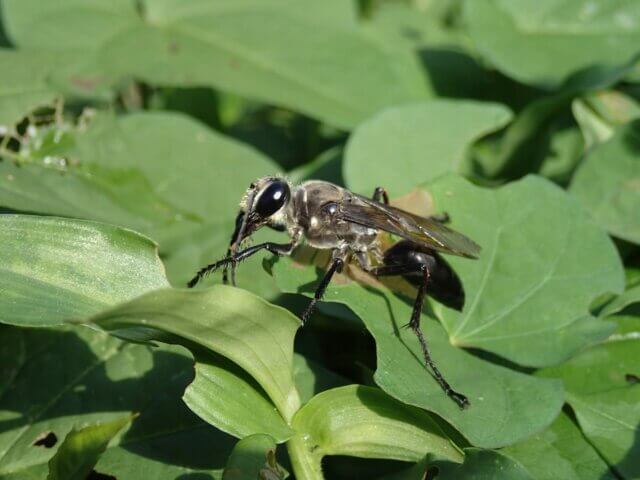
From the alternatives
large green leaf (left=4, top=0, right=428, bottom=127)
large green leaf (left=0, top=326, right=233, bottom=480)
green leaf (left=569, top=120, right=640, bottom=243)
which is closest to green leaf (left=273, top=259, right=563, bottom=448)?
large green leaf (left=0, top=326, right=233, bottom=480)

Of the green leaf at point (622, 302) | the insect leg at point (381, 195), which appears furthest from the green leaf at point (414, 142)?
the green leaf at point (622, 302)

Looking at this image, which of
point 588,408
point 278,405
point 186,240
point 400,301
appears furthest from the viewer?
point 186,240

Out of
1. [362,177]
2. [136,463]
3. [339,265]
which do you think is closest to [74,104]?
[362,177]

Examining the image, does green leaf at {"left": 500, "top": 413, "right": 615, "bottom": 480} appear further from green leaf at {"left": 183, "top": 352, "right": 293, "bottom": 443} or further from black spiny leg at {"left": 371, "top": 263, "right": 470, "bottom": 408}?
green leaf at {"left": 183, "top": 352, "right": 293, "bottom": 443}

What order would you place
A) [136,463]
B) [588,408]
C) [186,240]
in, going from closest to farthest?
[136,463]
[588,408]
[186,240]

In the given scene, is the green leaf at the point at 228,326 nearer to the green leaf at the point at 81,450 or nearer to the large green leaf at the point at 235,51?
the green leaf at the point at 81,450

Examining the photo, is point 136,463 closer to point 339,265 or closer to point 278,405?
point 278,405
